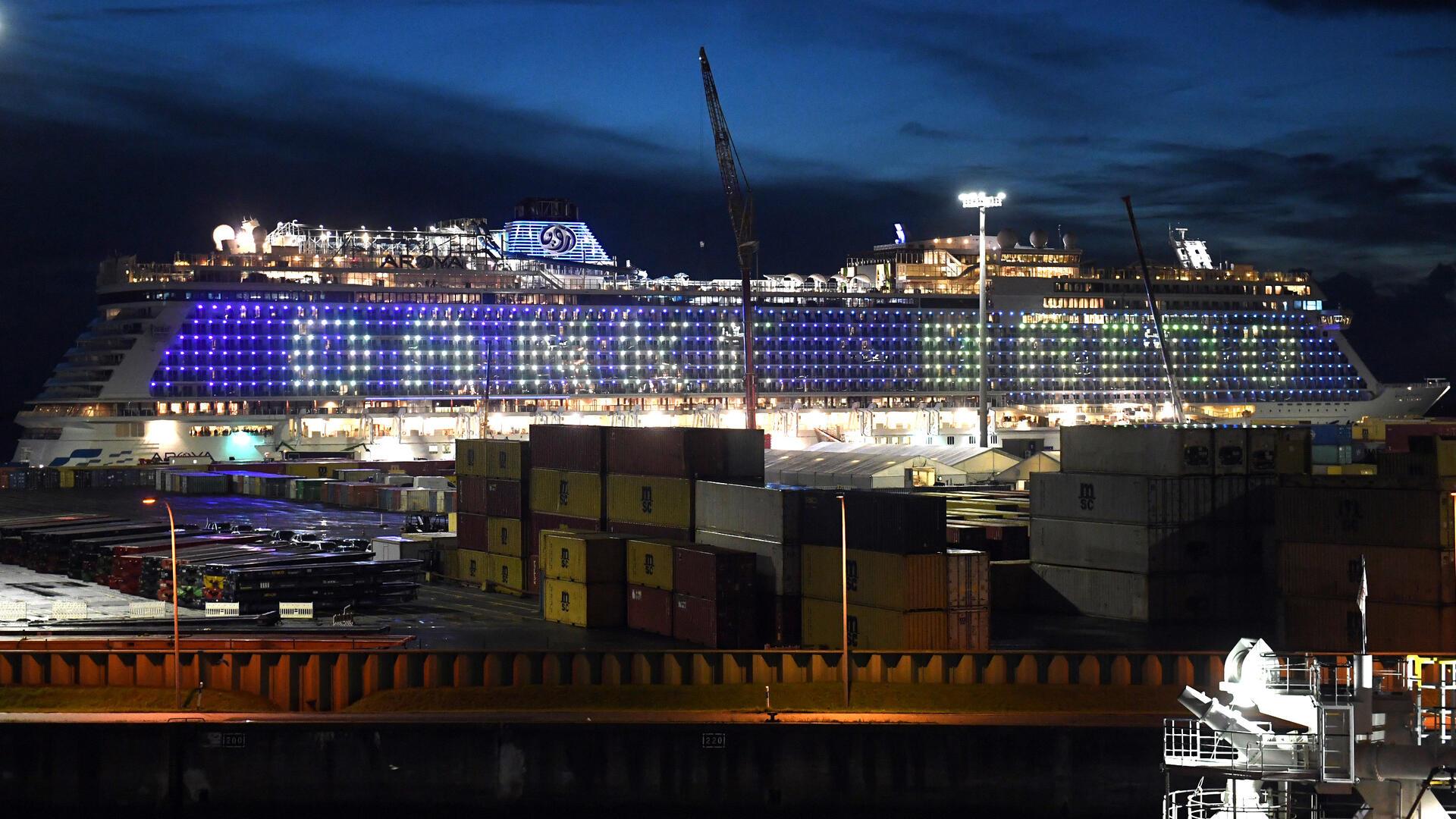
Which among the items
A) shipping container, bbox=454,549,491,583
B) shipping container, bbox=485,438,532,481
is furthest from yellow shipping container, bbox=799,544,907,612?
shipping container, bbox=454,549,491,583

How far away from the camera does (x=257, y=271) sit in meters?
124

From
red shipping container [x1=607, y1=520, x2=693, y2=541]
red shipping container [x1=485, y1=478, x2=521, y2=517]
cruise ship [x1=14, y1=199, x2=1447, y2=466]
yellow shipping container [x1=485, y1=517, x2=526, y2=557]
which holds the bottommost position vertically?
yellow shipping container [x1=485, y1=517, x2=526, y2=557]

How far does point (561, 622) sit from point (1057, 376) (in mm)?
109263

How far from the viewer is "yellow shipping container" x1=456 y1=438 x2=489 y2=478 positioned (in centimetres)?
5438

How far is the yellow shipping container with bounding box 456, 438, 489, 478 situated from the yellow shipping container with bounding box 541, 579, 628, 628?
1067 centimetres

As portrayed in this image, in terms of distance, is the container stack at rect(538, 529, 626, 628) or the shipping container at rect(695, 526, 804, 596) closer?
the shipping container at rect(695, 526, 804, 596)

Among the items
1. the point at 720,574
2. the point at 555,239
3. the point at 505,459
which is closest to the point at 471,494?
the point at 505,459

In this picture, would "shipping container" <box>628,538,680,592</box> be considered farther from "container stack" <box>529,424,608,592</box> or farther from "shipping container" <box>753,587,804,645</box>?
"container stack" <box>529,424,608,592</box>

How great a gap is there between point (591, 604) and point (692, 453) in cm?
501

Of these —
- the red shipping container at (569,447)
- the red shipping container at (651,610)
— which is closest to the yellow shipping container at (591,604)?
the red shipping container at (651,610)

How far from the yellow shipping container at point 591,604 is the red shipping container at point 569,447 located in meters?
5.63

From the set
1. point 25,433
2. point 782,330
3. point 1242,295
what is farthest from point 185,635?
point 1242,295

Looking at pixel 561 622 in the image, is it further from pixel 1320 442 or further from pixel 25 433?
pixel 25 433

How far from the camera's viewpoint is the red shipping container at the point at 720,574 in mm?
40188
